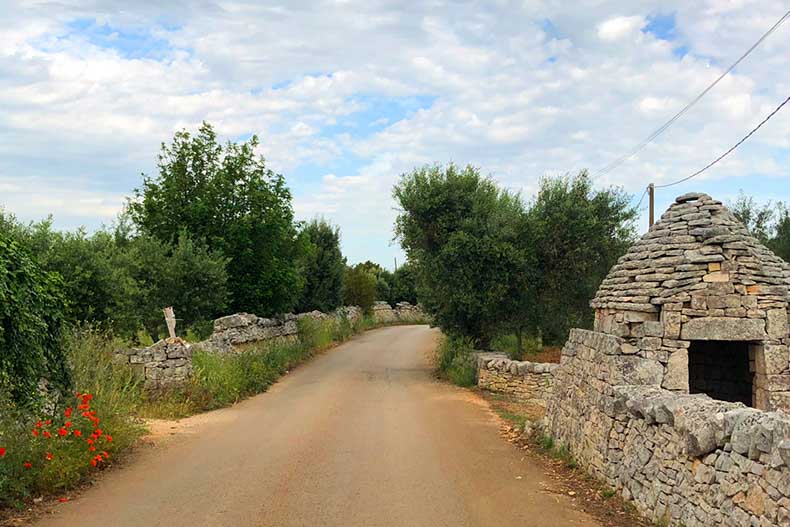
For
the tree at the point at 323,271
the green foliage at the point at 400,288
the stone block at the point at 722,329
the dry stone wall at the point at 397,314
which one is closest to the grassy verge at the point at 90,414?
the stone block at the point at 722,329

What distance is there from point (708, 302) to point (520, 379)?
901cm

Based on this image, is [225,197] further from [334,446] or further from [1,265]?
[1,265]

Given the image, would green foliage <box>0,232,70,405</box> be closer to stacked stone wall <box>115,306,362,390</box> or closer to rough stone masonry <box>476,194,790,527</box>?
stacked stone wall <box>115,306,362,390</box>

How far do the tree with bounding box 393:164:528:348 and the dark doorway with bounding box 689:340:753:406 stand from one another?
329 inches

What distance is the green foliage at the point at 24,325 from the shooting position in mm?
7494

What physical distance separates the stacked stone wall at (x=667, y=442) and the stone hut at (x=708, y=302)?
13.1 inches

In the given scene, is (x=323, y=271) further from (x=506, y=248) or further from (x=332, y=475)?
(x=332, y=475)

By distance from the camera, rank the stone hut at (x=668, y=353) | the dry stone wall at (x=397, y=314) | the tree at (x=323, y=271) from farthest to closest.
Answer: the dry stone wall at (x=397, y=314)
the tree at (x=323, y=271)
the stone hut at (x=668, y=353)

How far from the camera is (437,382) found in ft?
66.1

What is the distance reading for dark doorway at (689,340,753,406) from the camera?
1117cm

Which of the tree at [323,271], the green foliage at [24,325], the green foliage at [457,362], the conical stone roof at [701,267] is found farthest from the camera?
Answer: the tree at [323,271]

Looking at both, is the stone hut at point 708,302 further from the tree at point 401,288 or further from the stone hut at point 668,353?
the tree at point 401,288

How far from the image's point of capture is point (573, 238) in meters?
19.7

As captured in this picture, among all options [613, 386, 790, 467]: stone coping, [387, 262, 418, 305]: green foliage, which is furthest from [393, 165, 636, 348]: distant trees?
[387, 262, 418, 305]: green foliage
